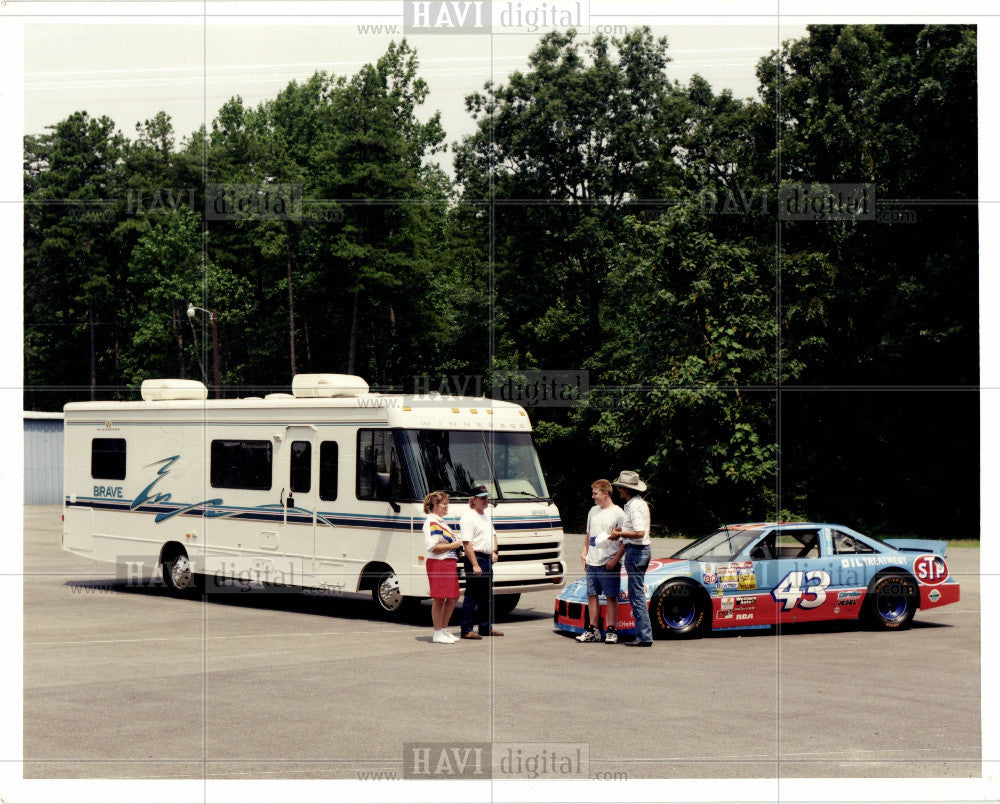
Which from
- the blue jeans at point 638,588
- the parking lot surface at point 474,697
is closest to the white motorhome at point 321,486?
the parking lot surface at point 474,697

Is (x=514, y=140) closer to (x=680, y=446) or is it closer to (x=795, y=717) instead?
(x=680, y=446)

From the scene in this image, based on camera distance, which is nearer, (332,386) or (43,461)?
Answer: (332,386)

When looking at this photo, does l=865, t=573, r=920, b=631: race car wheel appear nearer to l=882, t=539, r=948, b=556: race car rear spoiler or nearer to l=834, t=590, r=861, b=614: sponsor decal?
l=834, t=590, r=861, b=614: sponsor decal

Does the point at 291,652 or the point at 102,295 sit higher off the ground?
the point at 102,295

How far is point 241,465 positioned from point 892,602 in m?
9.44

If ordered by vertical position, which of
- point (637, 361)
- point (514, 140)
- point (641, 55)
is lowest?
point (637, 361)

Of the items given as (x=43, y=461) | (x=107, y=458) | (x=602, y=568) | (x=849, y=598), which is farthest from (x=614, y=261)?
(x=602, y=568)

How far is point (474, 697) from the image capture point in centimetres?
1094

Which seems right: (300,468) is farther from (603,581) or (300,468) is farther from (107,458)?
(603,581)

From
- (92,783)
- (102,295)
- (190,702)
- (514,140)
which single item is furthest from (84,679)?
(102,295)

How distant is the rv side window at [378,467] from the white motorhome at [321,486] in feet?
0.06

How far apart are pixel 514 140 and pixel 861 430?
18.2m

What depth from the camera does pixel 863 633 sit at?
15664mm

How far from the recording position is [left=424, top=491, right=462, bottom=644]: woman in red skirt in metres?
14.8
